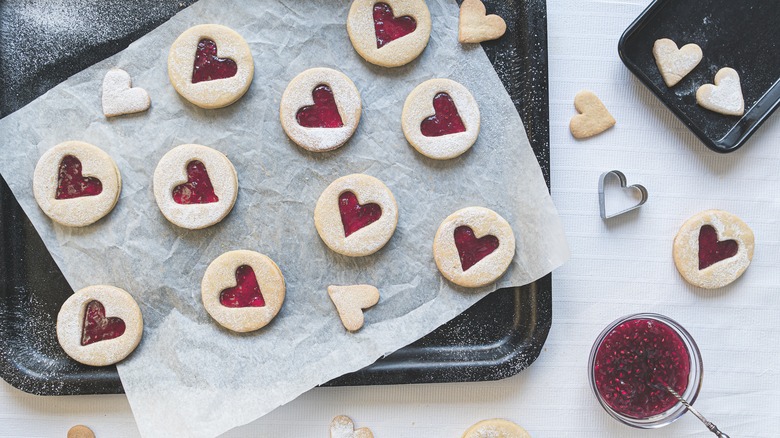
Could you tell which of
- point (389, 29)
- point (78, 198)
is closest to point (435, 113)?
point (389, 29)

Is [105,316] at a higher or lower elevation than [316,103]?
lower

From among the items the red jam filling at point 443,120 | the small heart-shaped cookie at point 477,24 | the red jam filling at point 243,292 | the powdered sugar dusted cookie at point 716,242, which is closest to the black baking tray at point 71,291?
the small heart-shaped cookie at point 477,24

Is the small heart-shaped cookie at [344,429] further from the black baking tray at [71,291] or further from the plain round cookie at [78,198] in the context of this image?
the plain round cookie at [78,198]

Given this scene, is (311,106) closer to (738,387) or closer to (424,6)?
(424,6)

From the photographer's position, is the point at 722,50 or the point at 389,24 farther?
the point at 722,50

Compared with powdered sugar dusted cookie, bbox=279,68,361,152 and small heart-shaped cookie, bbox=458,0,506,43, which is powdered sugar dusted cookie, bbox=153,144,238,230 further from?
small heart-shaped cookie, bbox=458,0,506,43

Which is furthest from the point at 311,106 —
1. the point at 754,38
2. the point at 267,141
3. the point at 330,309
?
the point at 754,38

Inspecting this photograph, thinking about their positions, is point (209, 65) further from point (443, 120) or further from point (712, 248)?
point (712, 248)
